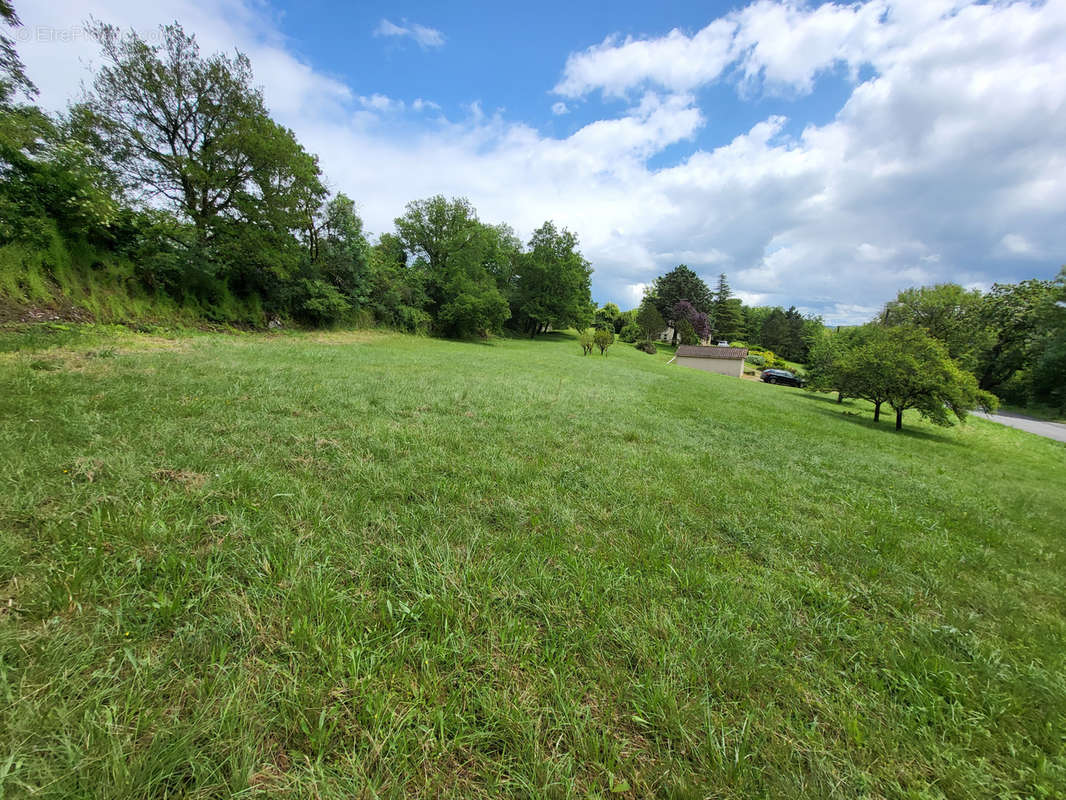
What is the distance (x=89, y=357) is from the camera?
274 inches

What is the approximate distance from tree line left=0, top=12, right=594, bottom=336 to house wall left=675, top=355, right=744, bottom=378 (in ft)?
103

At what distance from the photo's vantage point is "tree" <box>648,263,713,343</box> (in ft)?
184

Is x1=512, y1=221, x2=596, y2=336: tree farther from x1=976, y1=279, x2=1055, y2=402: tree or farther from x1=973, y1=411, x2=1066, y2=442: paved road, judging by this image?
x1=976, y1=279, x2=1055, y2=402: tree

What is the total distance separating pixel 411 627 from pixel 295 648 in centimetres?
58

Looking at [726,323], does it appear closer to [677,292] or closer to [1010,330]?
[677,292]

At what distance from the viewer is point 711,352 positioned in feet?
136

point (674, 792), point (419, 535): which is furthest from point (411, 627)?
point (674, 792)

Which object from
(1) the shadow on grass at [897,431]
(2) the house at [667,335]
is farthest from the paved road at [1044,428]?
(2) the house at [667,335]

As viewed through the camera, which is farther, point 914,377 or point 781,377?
point 781,377

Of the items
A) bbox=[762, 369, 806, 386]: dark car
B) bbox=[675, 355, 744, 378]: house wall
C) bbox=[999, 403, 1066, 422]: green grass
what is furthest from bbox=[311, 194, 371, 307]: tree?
bbox=[999, 403, 1066, 422]: green grass

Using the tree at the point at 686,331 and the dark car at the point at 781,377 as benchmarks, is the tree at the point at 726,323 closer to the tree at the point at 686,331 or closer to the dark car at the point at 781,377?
the tree at the point at 686,331

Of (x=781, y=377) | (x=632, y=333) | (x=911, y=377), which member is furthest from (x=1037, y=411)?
(x=632, y=333)

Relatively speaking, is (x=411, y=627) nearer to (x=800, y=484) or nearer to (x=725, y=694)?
(x=725, y=694)

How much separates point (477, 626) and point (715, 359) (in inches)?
1789
